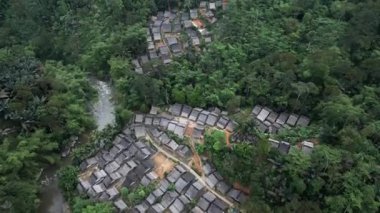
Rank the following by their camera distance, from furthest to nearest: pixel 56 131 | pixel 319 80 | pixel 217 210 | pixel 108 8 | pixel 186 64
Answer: pixel 108 8 → pixel 186 64 → pixel 56 131 → pixel 319 80 → pixel 217 210

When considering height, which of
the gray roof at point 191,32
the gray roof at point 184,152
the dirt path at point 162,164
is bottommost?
the dirt path at point 162,164

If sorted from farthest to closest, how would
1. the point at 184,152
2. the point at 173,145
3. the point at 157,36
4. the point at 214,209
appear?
1. the point at 157,36
2. the point at 173,145
3. the point at 184,152
4. the point at 214,209

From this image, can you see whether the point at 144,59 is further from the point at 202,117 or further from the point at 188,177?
the point at 188,177

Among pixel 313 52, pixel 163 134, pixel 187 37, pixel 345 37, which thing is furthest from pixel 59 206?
pixel 345 37

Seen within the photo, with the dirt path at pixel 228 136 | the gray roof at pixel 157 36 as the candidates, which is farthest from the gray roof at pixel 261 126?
the gray roof at pixel 157 36

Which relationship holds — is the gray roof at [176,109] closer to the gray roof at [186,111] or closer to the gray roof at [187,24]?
the gray roof at [186,111]

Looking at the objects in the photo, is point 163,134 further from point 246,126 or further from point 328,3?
point 328,3

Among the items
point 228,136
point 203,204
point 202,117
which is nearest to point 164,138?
point 202,117
